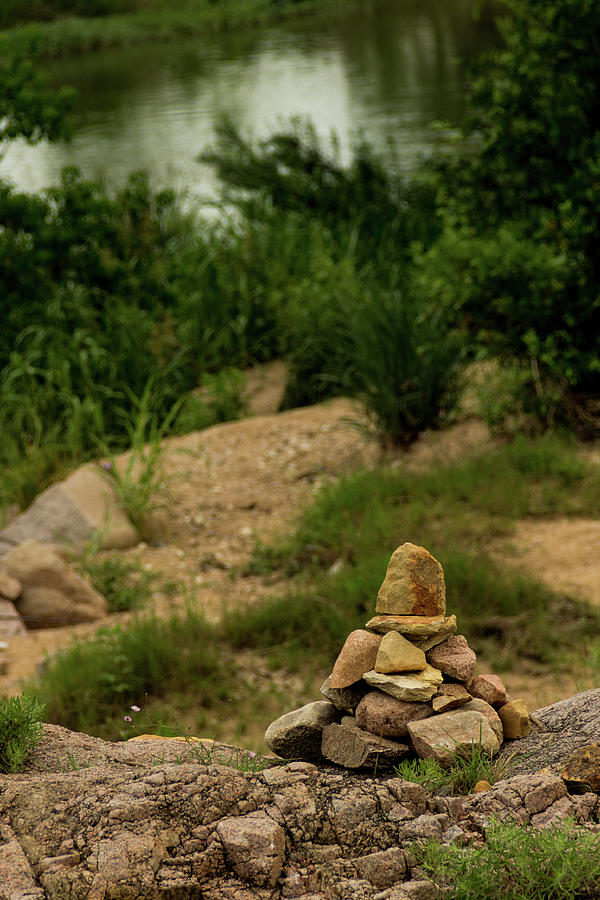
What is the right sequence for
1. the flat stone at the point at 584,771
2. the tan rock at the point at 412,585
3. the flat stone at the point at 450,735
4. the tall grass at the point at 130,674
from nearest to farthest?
the flat stone at the point at 584,771
the flat stone at the point at 450,735
the tan rock at the point at 412,585
the tall grass at the point at 130,674

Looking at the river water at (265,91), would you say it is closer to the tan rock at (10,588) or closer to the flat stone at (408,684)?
the tan rock at (10,588)

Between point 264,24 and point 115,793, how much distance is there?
4422cm

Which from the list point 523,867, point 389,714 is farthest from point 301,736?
point 523,867

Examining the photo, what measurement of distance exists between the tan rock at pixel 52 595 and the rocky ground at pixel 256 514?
0.24ft

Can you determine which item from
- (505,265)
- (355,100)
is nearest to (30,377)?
(505,265)

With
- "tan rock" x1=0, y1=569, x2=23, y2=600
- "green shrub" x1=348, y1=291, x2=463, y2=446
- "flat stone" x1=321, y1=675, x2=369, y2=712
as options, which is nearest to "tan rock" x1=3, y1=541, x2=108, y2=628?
"tan rock" x1=0, y1=569, x2=23, y2=600

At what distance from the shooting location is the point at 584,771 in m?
1.98

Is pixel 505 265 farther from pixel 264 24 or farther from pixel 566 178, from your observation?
pixel 264 24

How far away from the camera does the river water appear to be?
602 inches

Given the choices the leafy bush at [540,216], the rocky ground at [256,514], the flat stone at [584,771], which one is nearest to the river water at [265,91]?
the leafy bush at [540,216]

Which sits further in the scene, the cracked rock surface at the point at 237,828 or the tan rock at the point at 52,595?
the tan rock at the point at 52,595

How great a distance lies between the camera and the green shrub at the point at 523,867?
1.65 m

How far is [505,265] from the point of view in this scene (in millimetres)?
6055

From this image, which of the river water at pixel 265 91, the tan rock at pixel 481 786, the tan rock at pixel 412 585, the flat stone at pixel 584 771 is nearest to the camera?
the flat stone at pixel 584 771
